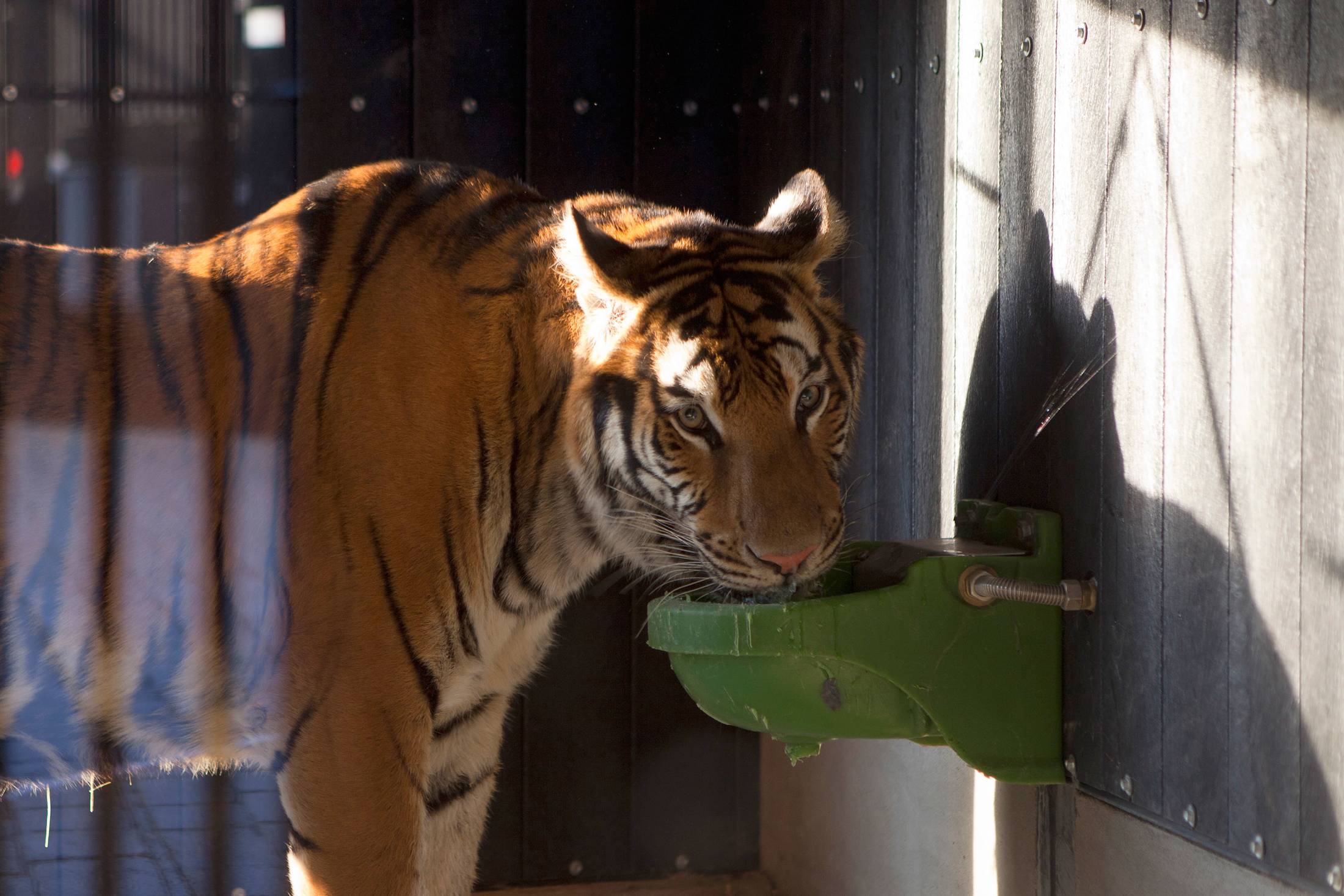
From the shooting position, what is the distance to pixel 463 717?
6.48 feet

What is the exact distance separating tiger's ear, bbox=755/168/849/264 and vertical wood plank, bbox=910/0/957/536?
162 mm

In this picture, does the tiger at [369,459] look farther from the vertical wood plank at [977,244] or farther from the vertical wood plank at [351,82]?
the vertical wood plank at [351,82]

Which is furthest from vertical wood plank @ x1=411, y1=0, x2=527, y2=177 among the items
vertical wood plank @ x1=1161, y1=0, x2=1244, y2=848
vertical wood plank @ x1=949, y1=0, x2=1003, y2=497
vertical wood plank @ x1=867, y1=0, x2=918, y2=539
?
vertical wood plank @ x1=1161, y1=0, x2=1244, y2=848

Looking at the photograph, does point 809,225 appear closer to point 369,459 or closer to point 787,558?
point 787,558

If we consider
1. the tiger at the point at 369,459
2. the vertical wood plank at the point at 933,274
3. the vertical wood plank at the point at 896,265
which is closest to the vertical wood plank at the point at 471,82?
the tiger at the point at 369,459

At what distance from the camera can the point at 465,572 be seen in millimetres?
1684

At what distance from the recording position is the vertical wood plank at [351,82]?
94.3 inches

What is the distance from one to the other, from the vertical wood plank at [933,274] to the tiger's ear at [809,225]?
162 mm

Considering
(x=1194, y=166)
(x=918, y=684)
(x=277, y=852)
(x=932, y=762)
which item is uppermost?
(x=1194, y=166)

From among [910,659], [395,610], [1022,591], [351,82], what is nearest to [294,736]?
[395,610]

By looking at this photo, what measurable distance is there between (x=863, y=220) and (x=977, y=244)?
387mm

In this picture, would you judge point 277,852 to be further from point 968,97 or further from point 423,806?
point 968,97

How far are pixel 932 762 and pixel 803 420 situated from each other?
63 cm

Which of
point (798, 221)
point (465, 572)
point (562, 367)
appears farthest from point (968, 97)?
point (465, 572)
